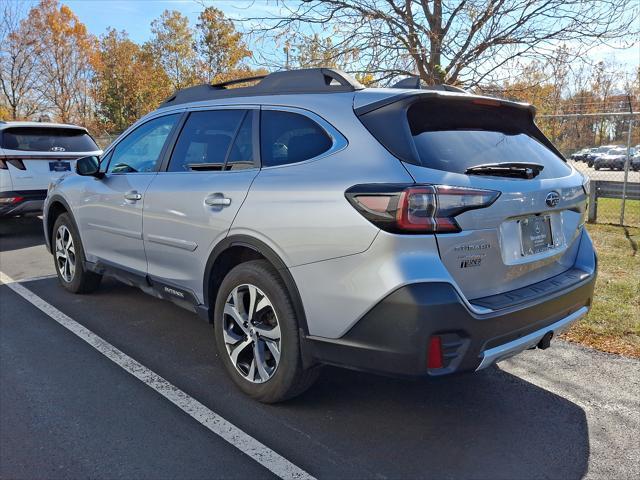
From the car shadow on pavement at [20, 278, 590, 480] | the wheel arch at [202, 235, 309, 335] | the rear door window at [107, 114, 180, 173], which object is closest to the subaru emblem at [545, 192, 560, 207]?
the car shadow on pavement at [20, 278, 590, 480]

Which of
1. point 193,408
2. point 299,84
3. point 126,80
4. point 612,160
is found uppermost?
point 126,80

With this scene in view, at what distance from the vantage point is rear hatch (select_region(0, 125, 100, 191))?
812 cm

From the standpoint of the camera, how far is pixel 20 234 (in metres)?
9.23

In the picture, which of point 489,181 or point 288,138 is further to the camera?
point 288,138

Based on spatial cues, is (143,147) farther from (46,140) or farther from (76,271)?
(46,140)

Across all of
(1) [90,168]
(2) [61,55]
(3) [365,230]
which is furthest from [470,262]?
(2) [61,55]

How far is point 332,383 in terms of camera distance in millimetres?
3570

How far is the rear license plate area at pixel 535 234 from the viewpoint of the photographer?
284cm

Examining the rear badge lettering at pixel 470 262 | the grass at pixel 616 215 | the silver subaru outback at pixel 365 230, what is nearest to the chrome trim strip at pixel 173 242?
the silver subaru outback at pixel 365 230

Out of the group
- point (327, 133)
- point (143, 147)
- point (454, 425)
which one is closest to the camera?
point (327, 133)

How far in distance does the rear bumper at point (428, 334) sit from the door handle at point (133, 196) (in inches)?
81.7

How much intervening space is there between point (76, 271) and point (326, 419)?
3.38m

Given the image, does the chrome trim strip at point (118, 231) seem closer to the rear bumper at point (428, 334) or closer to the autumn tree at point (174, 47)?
the rear bumper at point (428, 334)

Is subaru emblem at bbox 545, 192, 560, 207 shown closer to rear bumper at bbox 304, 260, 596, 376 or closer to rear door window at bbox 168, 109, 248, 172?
rear bumper at bbox 304, 260, 596, 376
